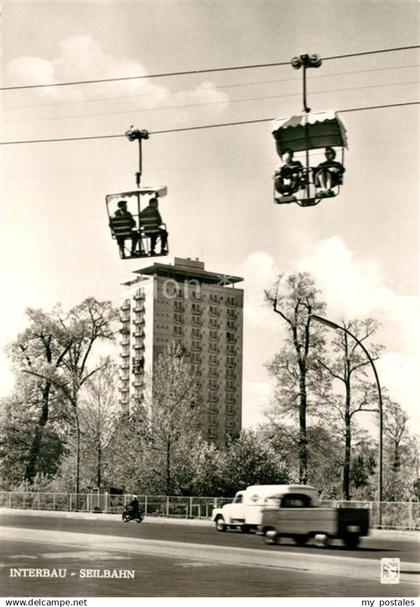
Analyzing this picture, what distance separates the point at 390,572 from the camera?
58.2ft

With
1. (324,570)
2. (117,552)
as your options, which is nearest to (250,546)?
(117,552)

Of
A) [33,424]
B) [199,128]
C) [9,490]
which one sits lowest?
[9,490]

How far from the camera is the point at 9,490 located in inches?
2499

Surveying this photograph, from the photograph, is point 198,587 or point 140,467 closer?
point 198,587

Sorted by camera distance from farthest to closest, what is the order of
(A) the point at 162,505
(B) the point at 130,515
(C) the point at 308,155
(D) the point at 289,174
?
(A) the point at 162,505 → (B) the point at 130,515 → (D) the point at 289,174 → (C) the point at 308,155

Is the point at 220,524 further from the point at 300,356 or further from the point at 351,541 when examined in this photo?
the point at 300,356

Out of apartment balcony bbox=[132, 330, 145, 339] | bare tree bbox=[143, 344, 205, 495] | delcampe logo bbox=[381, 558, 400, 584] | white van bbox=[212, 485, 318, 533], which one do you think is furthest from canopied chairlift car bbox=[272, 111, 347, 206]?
apartment balcony bbox=[132, 330, 145, 339]

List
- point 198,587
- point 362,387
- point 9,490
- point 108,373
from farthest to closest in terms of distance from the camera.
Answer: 1. point 9,490
2. point 108,373
3. point 362,387
4. point 198,587

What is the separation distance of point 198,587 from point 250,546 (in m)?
10.1

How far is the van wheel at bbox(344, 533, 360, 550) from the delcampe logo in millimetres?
8544

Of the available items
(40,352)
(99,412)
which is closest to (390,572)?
(99,412)

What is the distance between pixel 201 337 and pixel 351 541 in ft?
356

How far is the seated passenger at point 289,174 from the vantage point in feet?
57.2

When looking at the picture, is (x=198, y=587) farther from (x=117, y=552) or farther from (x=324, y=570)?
(x=117, y=552)
